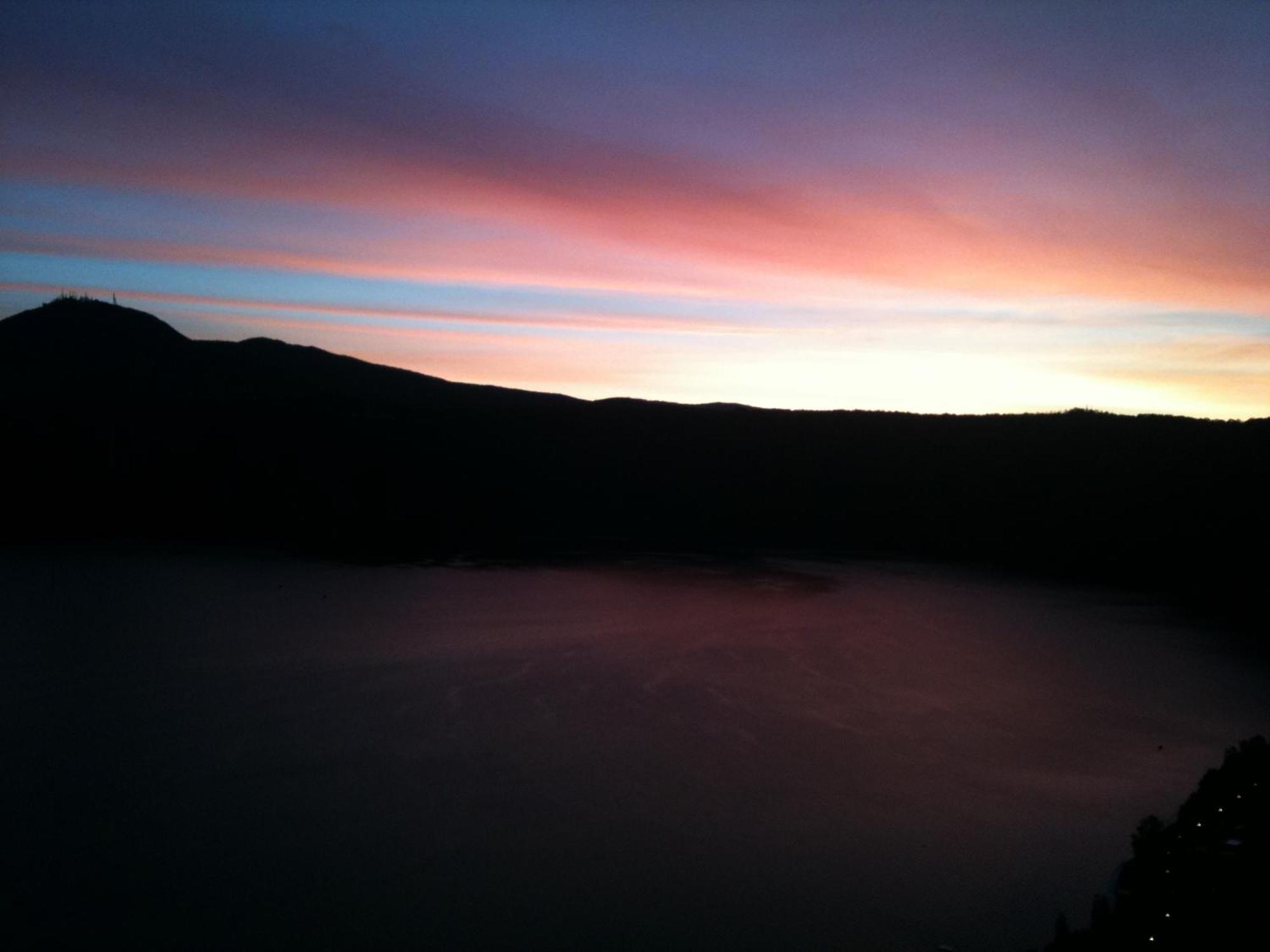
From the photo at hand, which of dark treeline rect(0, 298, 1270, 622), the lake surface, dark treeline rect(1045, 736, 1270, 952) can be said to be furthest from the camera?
dark treeline rect(0, 298, 1270, 622)

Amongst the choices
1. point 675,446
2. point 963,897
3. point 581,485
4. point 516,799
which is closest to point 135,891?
point 516,799

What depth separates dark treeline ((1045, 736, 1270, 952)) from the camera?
5469mm

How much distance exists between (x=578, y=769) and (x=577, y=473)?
28721 millimetres

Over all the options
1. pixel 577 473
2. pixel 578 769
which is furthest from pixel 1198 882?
pixel 577 473

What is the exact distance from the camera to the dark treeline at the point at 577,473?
1186 inches

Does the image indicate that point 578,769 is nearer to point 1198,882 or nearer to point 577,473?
point 1198,882

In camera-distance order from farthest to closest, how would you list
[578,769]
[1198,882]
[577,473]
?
[577,473]
[578,769]
[1198,882]

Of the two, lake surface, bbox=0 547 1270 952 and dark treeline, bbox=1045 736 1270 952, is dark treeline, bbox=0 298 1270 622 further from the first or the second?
dark treeline, bbox=1045 736 1270 952

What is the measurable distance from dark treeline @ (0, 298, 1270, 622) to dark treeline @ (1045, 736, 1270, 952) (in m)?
18.9

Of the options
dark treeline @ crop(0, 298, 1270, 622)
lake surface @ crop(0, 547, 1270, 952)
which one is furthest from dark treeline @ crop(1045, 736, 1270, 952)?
dark treeline @ crop(0, 298, 1270, 622)

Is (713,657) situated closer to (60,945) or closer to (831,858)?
(831,858)

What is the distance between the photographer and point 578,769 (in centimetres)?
952

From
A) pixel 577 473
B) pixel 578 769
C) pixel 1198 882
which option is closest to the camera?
pixel 1198 882

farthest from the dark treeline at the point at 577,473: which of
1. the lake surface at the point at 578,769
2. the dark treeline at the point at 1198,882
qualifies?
the dark treeline at the point at 1198,882
